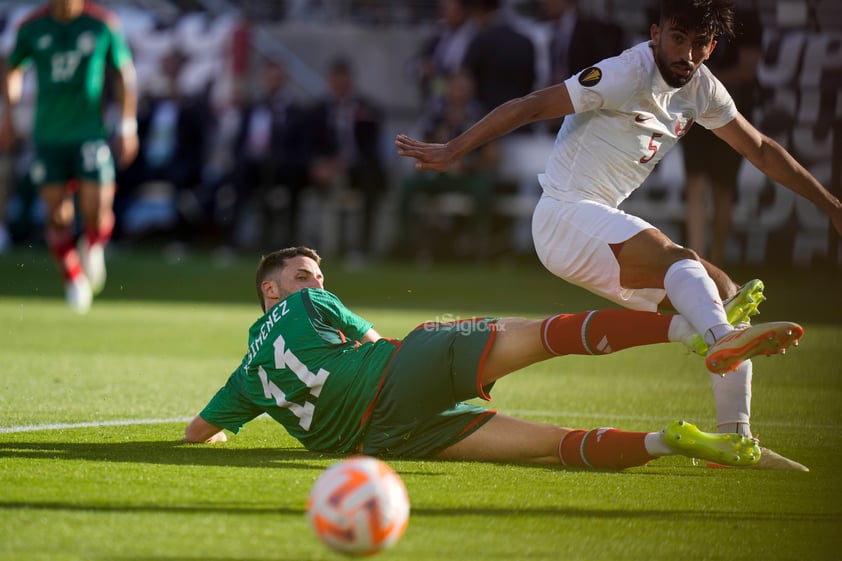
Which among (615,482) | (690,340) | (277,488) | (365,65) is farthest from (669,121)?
(365,65)

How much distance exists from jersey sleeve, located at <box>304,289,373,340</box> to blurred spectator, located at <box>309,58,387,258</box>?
1239 cm

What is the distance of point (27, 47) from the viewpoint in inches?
462

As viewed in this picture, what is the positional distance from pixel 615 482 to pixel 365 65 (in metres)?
16.3

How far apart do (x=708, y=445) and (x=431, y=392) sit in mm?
1096

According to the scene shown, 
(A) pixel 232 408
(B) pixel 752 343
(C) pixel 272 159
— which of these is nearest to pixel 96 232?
(C) pixel 272 159

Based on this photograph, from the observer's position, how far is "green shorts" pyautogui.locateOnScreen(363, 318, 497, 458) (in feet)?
16.6

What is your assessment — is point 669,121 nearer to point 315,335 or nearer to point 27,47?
point 315,335

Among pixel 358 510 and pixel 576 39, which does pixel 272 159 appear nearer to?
pixel 576 39

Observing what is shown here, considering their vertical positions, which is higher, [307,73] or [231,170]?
[307,73]

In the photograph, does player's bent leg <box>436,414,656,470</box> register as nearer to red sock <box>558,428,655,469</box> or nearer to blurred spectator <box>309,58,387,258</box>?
red sock <box>558,428,655,469</box>

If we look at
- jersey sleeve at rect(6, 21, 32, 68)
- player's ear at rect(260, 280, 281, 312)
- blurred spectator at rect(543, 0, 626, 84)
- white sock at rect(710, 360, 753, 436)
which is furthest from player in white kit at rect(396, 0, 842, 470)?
blurred spectator at rect(543, 0, 626, 84)

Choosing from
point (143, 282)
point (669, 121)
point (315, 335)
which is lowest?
point (143, 282)

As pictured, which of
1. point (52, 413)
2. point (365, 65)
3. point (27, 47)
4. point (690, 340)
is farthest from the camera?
point (365, 65)

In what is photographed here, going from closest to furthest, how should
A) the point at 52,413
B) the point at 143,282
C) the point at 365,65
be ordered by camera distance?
the point at 52,413
the point at 143,282
the point at 365,65
